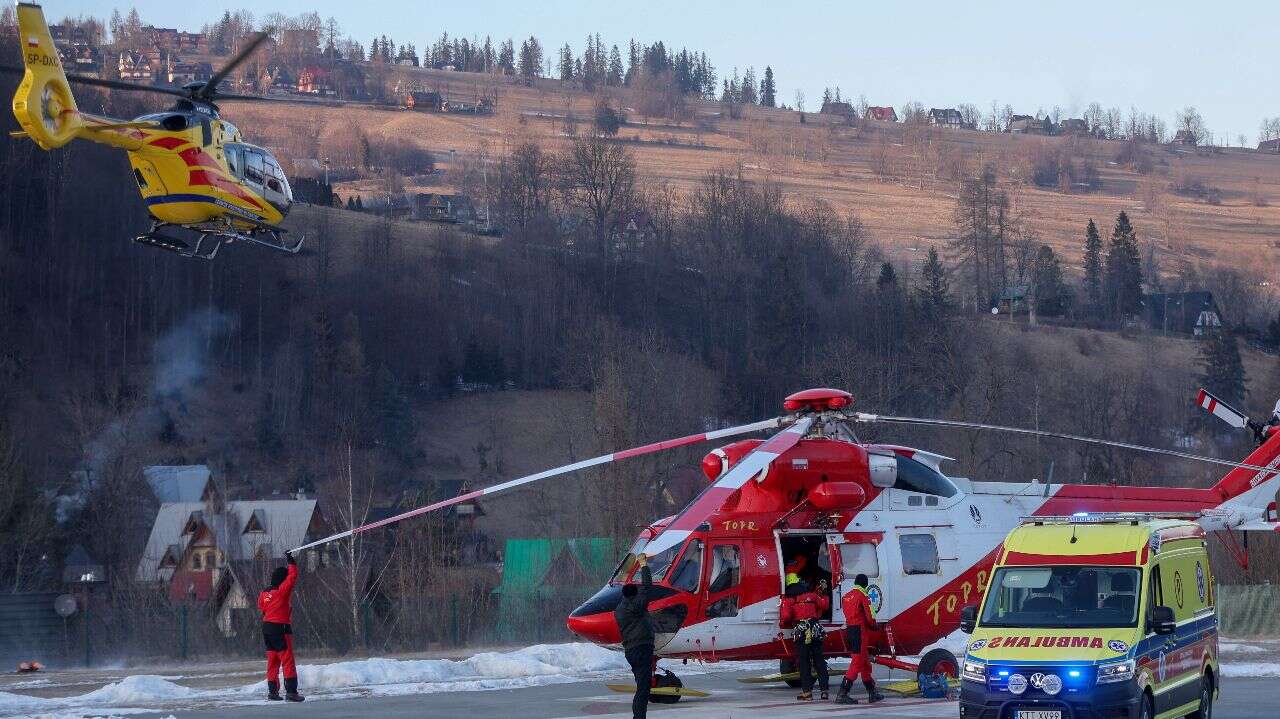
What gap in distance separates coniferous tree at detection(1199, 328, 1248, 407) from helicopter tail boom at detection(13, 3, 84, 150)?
7895 cm

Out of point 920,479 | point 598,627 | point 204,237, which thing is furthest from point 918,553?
point 204,237

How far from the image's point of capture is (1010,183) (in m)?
187

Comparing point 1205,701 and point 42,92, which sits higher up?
point 42,92

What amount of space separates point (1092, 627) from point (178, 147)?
18.7 meters

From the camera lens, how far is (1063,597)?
583 inches

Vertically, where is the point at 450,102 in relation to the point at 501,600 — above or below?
above

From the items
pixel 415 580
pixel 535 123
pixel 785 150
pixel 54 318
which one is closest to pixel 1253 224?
pixel 785 150

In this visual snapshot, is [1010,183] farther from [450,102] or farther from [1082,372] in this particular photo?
[1082,372]

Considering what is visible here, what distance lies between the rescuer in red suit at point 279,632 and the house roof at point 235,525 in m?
35.2

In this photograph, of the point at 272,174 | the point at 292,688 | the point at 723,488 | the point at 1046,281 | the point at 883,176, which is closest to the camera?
the point at 723,488

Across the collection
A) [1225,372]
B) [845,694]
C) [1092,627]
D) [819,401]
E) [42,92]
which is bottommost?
[1225,372]

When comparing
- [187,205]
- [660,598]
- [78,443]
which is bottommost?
[78,443]

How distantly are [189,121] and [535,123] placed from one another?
529 ft

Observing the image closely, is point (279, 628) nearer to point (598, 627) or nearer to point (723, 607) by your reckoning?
point (598, 627)
